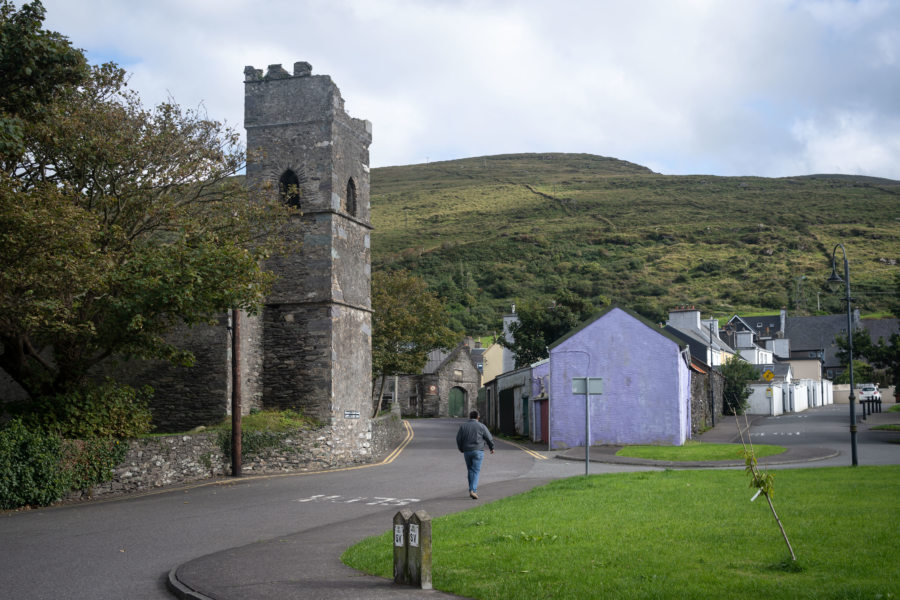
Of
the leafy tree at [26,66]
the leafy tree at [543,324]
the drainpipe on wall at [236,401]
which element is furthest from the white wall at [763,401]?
→ the leafy tree at [26,66]

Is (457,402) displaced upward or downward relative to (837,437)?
downward

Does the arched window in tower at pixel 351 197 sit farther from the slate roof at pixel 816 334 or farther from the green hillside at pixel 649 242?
the slate roof at pixel 816 334

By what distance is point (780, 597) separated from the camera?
7148 millimetres

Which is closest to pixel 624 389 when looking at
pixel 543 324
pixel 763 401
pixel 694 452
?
pixel 694 452

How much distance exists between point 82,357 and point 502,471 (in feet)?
37.4

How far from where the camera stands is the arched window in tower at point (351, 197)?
97.7 feet

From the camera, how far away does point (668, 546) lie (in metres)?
9.60

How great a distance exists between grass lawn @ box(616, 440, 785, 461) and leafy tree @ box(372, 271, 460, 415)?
18.9 m

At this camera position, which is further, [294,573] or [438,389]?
[438,389]

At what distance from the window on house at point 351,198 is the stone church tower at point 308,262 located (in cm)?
66

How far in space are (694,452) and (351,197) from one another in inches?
578

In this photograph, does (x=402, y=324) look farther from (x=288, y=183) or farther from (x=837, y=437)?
(x=837, y=437)

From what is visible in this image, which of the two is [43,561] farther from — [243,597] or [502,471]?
[502,471]

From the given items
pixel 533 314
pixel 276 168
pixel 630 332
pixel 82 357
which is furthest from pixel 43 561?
pixel 533 314
